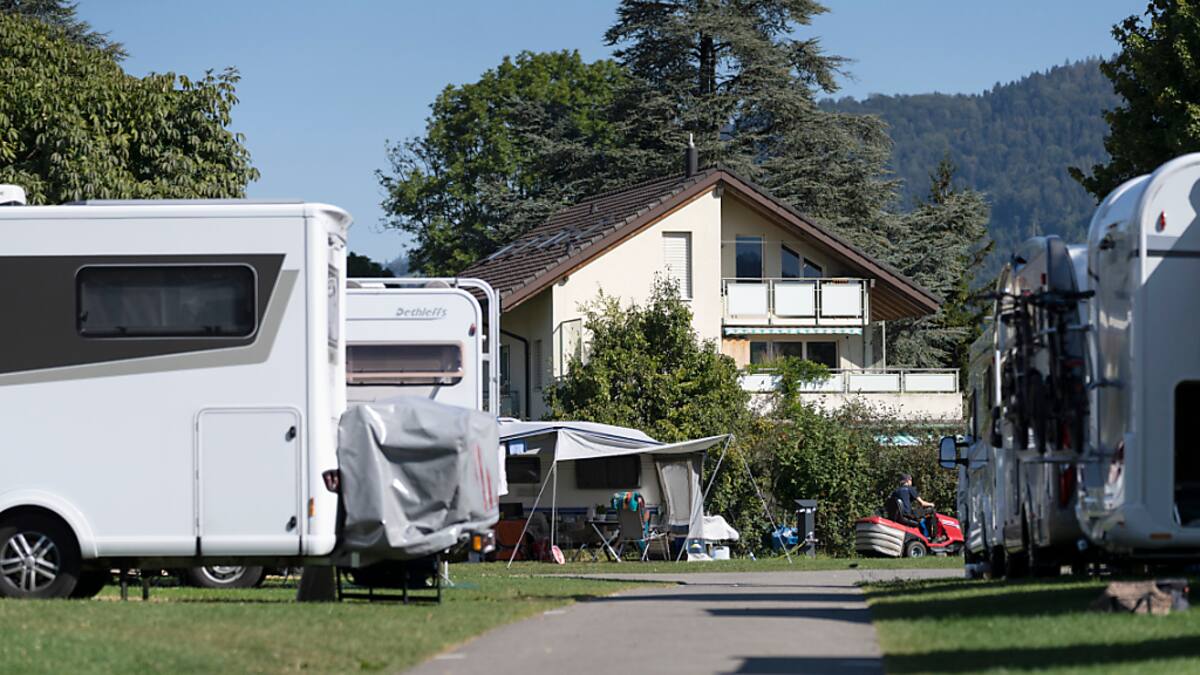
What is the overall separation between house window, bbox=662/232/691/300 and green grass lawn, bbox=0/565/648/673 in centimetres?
2933

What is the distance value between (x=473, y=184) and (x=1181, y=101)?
41.1 metres

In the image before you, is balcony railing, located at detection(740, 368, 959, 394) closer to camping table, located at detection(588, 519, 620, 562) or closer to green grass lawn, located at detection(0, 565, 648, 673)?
camping table, located at detection(588, 519, 620, 562)

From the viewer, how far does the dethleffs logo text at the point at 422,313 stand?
2098 cm

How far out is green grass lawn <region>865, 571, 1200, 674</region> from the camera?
10.3m

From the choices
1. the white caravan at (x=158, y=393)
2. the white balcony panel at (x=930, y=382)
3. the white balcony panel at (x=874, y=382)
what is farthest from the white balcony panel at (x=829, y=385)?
the white caravan at (x=158, y=393)

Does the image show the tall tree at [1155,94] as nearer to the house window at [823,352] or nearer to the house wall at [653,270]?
the house wall at [653,270]

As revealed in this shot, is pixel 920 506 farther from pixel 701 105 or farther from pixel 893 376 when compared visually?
pixel 701 105

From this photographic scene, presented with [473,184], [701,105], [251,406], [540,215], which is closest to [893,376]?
[701,105]

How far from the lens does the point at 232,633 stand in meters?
12.3

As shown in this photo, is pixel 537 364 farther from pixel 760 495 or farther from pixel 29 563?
pixel 29 563

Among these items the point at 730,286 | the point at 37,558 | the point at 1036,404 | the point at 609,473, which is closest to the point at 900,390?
the point at 730,286

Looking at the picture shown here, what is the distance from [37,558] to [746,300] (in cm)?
3255

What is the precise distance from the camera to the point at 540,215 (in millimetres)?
61656

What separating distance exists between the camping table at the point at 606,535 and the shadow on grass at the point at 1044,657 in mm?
21889
